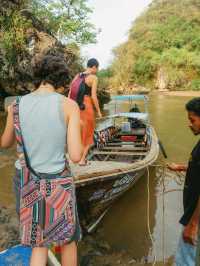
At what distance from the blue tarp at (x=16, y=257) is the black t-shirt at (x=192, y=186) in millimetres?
1282

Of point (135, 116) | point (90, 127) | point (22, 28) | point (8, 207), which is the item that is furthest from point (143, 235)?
point (22, 28)

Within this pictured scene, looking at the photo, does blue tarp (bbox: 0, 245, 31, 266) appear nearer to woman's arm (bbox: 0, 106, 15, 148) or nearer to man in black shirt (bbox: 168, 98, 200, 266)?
woman's arm (bbox: 0, 106, 15, 148)

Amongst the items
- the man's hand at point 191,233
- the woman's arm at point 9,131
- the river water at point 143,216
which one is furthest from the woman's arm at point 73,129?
the river water at point 143,216

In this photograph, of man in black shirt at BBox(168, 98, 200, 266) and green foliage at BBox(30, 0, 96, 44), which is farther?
green foliage at BBox(30, 0, 96, 44)

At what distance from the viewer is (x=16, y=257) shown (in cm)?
271

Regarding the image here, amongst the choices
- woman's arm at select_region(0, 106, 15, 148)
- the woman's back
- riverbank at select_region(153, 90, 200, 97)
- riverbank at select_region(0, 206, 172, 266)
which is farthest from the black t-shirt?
riverbank at select_region(153, 90, 200, 97)

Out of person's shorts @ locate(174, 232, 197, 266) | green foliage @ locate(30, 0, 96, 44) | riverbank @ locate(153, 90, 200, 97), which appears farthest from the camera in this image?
riverbank @ locate(153, 90, 200, 97)

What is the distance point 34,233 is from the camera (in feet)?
7.25

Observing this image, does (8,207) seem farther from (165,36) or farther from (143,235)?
(165,36)

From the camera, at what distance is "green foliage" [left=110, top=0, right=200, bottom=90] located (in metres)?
34.2

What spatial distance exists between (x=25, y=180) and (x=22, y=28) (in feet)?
45.6

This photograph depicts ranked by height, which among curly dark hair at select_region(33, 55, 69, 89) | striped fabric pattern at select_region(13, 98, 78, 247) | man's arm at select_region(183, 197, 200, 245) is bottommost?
man's arm at select_region(183, 197, 200, 245)

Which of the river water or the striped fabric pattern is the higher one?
the striped fabric pattern

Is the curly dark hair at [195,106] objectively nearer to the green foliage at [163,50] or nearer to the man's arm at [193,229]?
the man's arm at [193,229]
